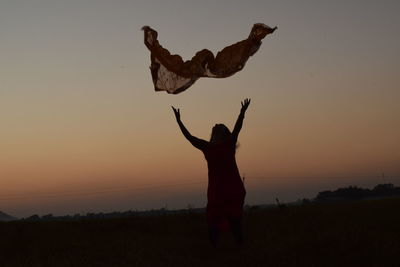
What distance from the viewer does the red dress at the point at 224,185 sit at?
10805 millimetres

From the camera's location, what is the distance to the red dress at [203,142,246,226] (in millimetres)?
10805

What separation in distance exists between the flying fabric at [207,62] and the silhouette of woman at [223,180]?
88 cm

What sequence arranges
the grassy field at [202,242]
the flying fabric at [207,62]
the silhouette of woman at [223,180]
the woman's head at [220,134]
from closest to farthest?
the grassy field at [202,242] → the silhouette of woman at [223,180] → the woman's head at [220,134] → the flying fabric at [207,62]

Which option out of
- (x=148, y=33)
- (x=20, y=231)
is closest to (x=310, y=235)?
(x=148, y=33)

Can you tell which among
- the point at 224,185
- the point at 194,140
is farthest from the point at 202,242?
the point at 194,140

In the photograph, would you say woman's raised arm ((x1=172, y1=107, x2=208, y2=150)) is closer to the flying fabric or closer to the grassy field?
the flying fabric

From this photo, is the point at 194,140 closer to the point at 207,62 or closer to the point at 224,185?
the point at 224,185

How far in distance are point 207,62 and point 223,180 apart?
253 cm

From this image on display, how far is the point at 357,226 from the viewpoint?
13195 mm

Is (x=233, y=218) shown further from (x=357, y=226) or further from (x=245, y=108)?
(x=357, y=226)

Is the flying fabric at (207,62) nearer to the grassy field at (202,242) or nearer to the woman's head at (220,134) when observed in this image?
the woman's head at (220,134)

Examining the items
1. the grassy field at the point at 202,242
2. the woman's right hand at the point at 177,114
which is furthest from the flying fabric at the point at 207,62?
the grassy field at the point at 202,242

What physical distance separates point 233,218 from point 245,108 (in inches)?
89.5

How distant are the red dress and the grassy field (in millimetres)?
729
